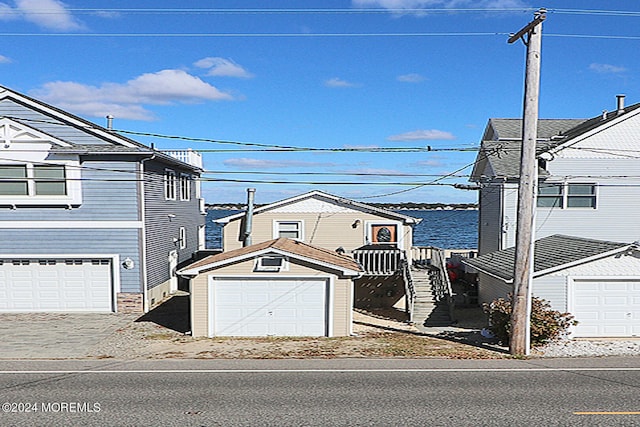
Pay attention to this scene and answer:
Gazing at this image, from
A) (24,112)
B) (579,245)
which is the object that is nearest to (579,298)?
(579,245)

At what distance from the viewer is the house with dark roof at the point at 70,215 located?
20.3 m

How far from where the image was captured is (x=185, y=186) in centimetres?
2864

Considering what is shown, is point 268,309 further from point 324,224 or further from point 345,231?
point 345,231

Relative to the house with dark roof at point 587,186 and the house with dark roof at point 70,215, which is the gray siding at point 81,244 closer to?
the house with dark roof at point 70,215

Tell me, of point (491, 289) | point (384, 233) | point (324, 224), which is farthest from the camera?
point (324, 224)

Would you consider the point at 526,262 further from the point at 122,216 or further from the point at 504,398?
the point at 122,216

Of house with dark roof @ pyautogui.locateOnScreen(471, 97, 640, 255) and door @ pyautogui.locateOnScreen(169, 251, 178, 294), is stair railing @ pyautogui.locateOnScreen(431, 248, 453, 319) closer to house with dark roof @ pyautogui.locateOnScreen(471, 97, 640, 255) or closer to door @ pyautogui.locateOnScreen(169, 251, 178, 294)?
house with dark roof @ pyautogui.locateOnScreen(471, 97, 640, 255)

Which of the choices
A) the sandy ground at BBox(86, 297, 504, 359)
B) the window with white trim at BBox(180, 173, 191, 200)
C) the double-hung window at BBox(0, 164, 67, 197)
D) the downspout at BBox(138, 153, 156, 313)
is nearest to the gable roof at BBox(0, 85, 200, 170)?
the downspout at BBox(138, 153, 156, 313)

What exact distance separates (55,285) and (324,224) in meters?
12.6

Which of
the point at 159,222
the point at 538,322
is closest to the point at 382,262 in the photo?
the point at 538,322

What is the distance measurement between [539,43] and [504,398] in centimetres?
964

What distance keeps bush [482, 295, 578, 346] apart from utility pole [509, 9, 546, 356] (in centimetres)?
60

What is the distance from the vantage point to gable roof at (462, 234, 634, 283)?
16.5 meters

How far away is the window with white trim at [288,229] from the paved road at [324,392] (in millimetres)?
11174
